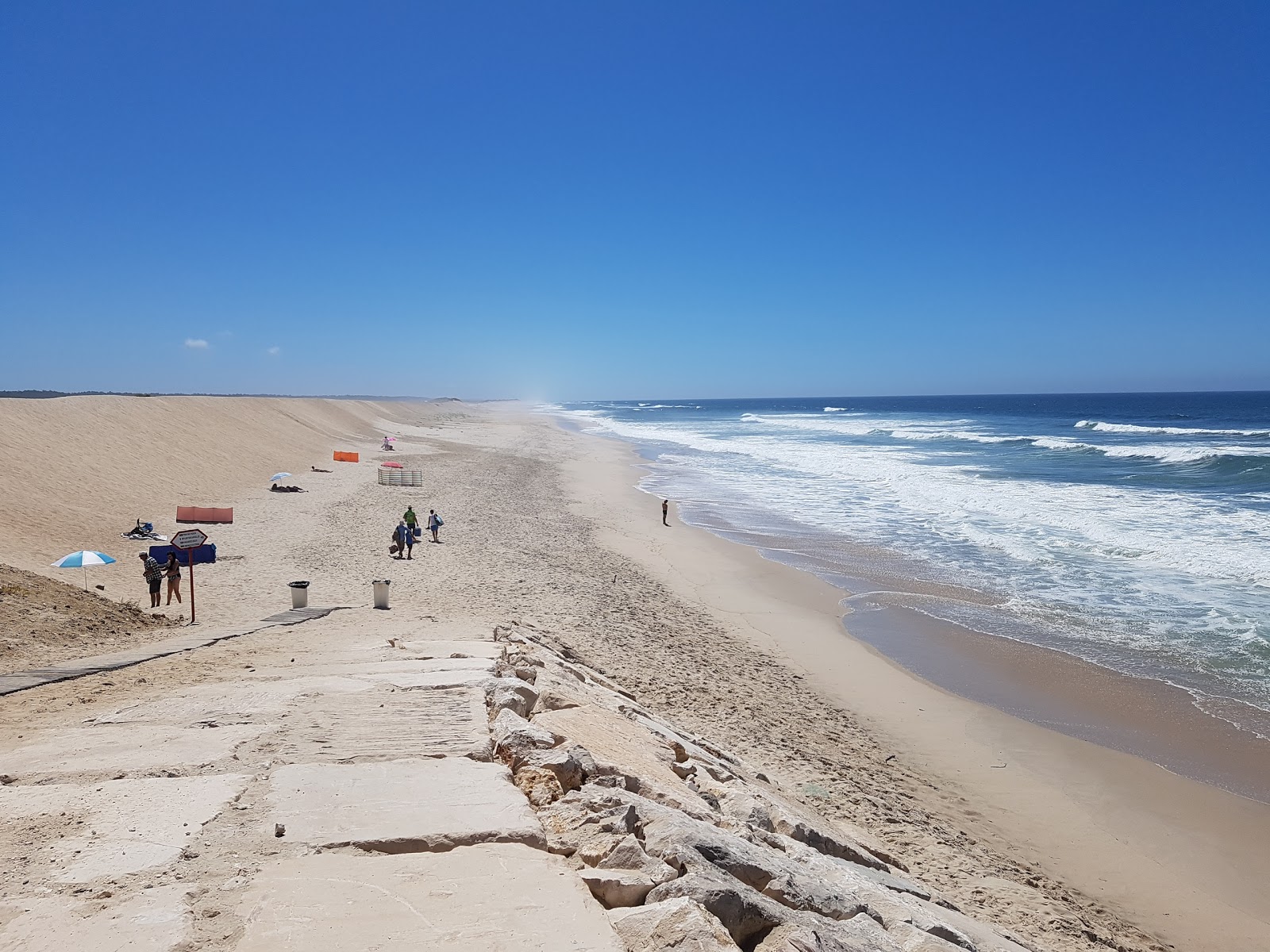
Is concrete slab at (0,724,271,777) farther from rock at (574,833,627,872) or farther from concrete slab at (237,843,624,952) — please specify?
rock at (574,833,627,872)

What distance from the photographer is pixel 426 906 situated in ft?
12.1

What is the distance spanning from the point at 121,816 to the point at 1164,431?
73.0 metres

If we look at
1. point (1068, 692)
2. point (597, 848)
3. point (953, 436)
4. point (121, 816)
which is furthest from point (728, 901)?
point (953, 436)

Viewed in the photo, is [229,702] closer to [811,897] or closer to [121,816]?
[121,816]

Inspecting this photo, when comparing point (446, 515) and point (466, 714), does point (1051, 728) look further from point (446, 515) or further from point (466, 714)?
point (446, 515)

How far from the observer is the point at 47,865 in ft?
12.9

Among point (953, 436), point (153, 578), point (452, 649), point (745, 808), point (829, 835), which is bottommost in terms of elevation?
point (829, 835)

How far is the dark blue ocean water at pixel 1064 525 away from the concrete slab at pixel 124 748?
11996mm

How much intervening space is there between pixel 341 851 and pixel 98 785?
1.95 meters

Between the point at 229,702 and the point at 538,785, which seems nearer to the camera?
A: the point at 538,785

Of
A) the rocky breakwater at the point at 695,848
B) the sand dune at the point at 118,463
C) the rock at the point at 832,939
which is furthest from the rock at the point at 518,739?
the sand dune at the point at 118,463

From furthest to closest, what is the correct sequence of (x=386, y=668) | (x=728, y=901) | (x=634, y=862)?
(x=386, y=668) < (x=634, y=862) < (x=728, y=901)

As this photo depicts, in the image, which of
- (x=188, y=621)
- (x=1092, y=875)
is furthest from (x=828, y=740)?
(x=188, y=621)

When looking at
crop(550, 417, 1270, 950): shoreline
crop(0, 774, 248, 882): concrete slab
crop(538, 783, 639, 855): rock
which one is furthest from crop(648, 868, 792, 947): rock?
crop(550, 417, 1270, 950): shoreline
